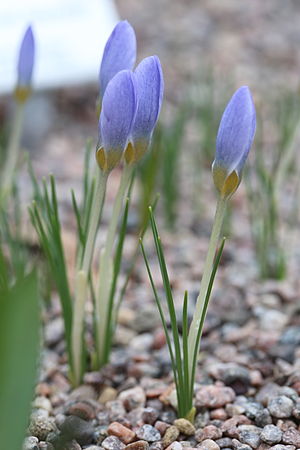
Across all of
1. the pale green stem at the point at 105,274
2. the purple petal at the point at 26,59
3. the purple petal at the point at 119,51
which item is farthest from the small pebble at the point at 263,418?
the purple petal at the point at 26,59

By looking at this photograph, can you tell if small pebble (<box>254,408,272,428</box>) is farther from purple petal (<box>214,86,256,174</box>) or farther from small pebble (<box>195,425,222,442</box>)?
purple petal (<box>214,86,256,174</box>)

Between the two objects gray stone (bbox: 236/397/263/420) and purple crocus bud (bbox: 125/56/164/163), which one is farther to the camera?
gray stone (bbox: 236/397/263/420)

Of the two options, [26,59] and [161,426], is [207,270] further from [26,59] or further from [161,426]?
[26,59]

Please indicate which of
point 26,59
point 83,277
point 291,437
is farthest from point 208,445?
point 26,59

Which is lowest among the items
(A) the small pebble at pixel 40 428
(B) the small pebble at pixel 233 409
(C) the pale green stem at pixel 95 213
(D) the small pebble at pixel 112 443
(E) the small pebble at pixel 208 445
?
(B) the small pebble at pixel 233 409

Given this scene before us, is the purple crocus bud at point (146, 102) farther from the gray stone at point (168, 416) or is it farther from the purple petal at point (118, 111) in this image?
the gray stone at point (168, 416)

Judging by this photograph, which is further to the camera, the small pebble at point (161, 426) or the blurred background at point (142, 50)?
the blurred background at point (142, 50)

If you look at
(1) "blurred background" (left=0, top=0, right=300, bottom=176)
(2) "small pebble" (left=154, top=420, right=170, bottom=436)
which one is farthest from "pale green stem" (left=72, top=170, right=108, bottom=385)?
(1) "blurred background" (left=0, top=0, right=300, bottom=176)
